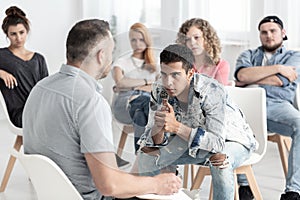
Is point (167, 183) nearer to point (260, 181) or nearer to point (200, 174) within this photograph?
point (200, 174)

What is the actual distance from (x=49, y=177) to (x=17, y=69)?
2146 mm

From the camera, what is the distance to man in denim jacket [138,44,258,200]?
1590 millimetres

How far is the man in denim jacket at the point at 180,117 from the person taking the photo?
5.22ft

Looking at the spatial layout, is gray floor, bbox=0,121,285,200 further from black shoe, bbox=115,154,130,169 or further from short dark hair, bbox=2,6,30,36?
black shoe, bbox=115,154,130,169

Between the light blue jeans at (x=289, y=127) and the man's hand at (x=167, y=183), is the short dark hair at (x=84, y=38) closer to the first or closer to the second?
the man's hand at (x=167, y=183)

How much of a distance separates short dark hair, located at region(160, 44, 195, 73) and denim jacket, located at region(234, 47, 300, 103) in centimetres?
208

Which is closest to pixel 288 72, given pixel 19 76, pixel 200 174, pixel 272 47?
pixel 272 47

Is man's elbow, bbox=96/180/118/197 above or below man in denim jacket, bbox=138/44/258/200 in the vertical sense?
below

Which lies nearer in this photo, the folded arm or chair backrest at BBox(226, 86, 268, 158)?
chair backrest at BBox(226, 86, 268, 158)

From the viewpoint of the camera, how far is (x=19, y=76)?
385cm

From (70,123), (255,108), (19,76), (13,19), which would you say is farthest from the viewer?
(13,19)

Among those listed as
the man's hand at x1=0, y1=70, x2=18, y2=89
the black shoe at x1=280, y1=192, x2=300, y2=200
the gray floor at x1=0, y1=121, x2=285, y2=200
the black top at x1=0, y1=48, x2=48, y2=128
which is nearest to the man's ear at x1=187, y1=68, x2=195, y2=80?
the black shoe at x1=280, y1=192, x2=300, y2=200

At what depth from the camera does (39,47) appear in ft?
21.0

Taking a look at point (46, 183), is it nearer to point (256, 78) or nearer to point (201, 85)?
point (201, 85)
